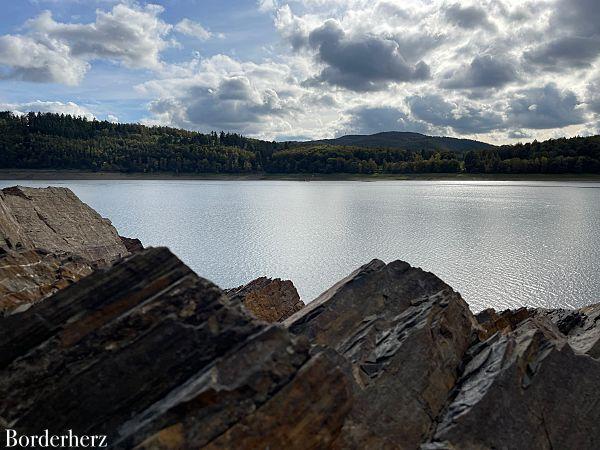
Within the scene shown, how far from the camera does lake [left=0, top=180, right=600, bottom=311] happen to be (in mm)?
30859

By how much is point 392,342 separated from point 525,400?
9.25ft

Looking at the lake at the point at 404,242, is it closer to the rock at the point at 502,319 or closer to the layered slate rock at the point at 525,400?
the rock at the point at 502,319

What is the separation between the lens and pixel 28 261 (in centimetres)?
1445

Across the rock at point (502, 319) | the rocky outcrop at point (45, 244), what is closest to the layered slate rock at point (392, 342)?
the rock at point (502, 319)

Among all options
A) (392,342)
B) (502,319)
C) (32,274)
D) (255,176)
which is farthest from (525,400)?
(255,176)

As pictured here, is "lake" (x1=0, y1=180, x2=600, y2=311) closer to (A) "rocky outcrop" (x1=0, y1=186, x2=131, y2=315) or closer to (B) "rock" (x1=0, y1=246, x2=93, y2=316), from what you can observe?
(A) "rocky outcrop" (x1=0, y1=186, x2=131, y2=315)

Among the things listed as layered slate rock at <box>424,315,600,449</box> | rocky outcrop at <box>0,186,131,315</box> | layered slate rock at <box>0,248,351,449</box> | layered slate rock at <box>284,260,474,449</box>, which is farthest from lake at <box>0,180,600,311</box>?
layered slate rock at <box>0,248,351,449</box>

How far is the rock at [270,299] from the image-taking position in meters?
18.5

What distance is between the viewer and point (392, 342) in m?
11.0

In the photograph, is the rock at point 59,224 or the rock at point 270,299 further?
the rock at point 59,224

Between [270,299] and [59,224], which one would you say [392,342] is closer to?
[270,299]

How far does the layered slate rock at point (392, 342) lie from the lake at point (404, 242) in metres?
14.8

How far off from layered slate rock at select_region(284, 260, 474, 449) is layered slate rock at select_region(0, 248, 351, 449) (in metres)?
1.65

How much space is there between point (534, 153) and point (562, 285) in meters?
128
